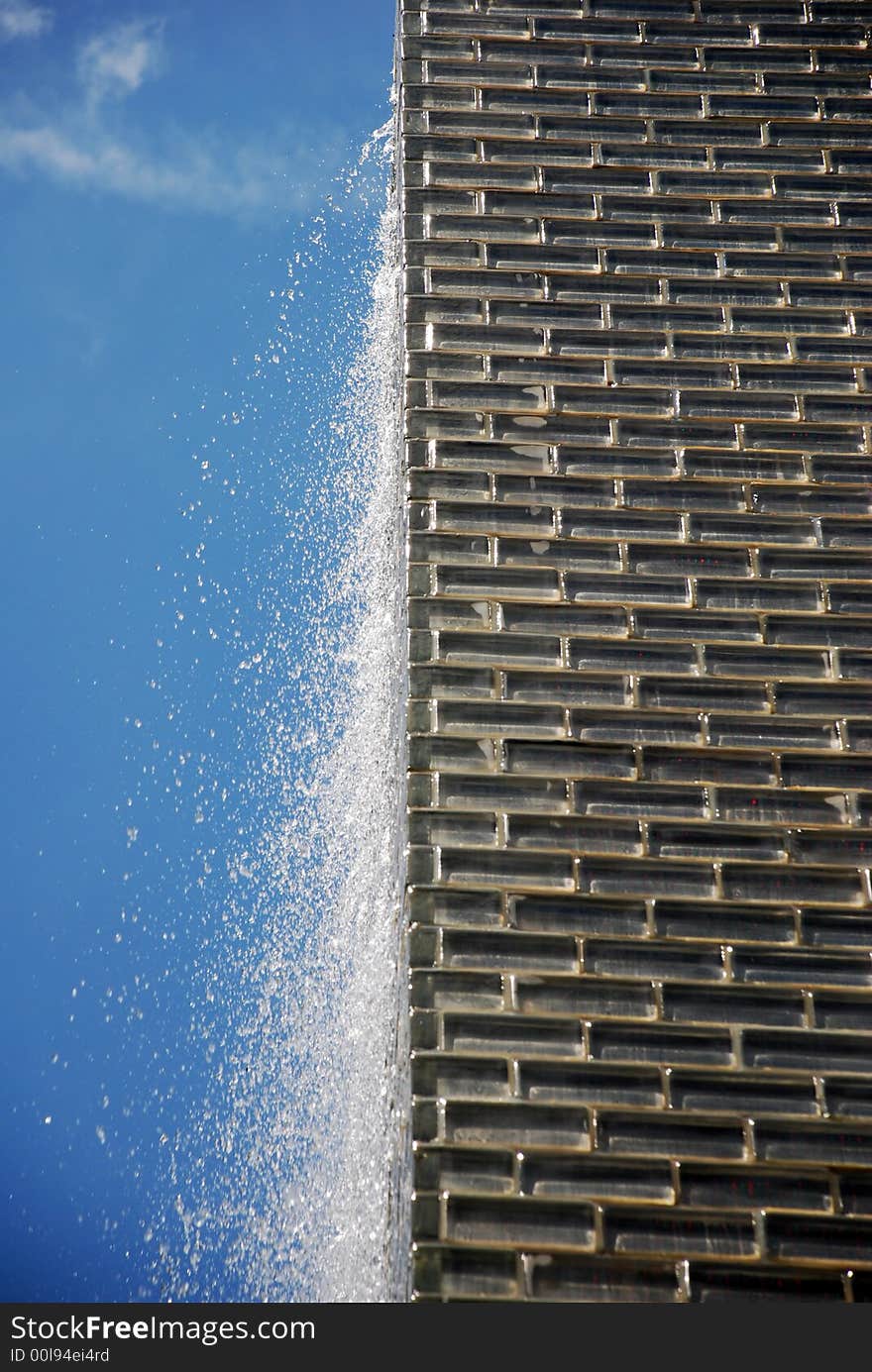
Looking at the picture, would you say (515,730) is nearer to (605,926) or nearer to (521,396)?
(605,926)

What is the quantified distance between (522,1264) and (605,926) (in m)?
0.32

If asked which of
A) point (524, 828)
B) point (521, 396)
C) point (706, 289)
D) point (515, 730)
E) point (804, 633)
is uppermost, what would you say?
point (706, 289)

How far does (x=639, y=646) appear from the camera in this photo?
51.9 inches

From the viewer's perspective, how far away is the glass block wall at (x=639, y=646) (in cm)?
112

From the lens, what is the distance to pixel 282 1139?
2432 mm

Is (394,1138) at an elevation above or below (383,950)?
below

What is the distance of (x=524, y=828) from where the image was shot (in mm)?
1235

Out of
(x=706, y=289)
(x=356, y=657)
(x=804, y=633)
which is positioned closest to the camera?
(x=804, y=633)

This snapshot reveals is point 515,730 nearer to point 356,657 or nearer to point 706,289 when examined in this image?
point 706,289

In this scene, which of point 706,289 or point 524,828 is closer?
point 524,828

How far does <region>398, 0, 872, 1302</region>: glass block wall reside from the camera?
112 centimetres

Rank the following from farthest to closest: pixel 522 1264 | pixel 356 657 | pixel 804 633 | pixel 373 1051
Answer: pixel 356 657 → pixel 373 1051 → pixel 804 633 → pixel 522 1264

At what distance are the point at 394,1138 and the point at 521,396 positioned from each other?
877 mm

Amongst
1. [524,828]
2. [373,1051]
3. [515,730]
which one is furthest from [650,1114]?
[373,1051]
